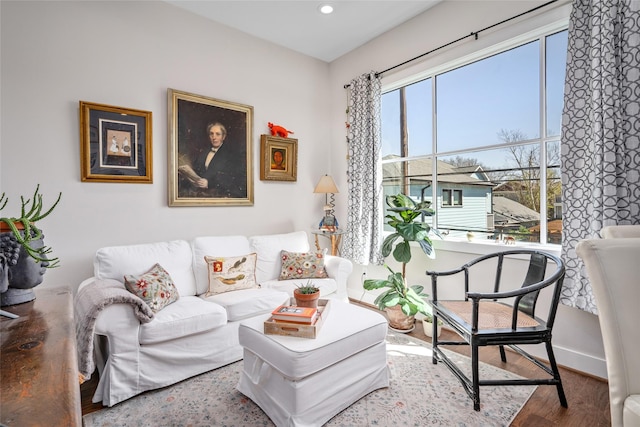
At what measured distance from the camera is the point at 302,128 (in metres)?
3.77

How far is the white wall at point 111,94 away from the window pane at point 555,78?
8.08 ft

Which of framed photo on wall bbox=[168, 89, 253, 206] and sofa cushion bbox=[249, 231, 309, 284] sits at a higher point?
framed photo on wall bbox=[168, 89, 253, 206]

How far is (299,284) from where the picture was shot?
2830 millimetres

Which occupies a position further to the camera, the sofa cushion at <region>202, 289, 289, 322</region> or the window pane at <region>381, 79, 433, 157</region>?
the window pane at <region>381, 79, 433, 157</region>

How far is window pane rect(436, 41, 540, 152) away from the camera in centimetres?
246

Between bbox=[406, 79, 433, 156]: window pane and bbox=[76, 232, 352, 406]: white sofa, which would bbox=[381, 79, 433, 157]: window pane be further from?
bbox=[76, 232, 352, 406]: white sofa

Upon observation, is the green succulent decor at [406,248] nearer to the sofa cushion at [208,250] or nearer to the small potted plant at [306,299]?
the small potted plant at [306,299]

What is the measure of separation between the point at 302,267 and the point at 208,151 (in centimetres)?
144

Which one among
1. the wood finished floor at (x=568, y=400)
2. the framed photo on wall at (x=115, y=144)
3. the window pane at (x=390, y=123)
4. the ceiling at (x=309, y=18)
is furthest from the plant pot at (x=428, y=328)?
the ceiling at (x=309, y=18)

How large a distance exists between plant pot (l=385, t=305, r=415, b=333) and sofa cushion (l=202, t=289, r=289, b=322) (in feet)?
3.37

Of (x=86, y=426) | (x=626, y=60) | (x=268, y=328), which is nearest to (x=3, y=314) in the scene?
(x=86, y=426)

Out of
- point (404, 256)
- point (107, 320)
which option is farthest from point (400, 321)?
point (107, 320)

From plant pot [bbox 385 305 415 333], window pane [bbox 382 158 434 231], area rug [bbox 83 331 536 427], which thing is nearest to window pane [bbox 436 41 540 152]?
window pane [bbox 382 158 434 231]

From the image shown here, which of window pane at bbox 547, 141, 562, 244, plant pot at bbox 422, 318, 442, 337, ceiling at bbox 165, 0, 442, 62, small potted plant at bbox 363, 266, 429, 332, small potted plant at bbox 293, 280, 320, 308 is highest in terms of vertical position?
ceiling at bbox 165, 0, 442, 62
